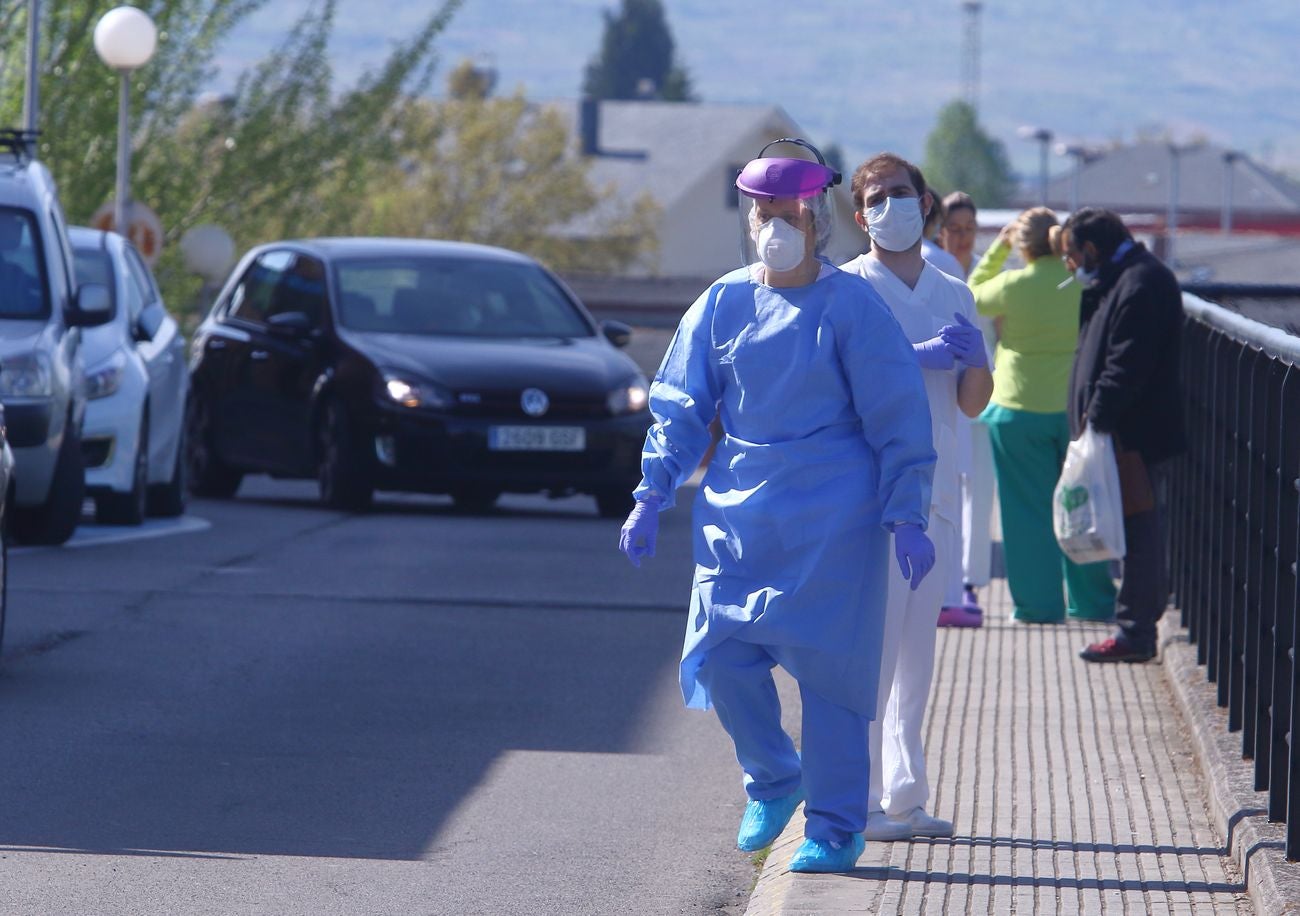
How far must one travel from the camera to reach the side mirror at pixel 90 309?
1309 centimetres

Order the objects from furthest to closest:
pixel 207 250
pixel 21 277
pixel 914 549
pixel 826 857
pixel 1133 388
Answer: pixel 207 250 → pixel 21 277 → pixel 1133 388 → pixel 826 857 → pixel 914 549

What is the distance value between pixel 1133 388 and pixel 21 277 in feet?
20.6

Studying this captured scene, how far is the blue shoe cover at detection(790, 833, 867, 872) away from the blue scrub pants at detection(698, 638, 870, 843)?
0.06ft

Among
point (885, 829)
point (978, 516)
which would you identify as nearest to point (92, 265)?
point (978, 516)

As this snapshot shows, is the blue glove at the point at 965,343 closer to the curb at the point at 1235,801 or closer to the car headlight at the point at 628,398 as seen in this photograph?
the curb at the point at 1235,801

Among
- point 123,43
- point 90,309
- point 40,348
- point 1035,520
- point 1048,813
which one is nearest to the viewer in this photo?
point 1048,813

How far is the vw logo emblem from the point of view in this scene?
15.8m

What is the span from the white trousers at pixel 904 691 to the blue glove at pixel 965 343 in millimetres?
478

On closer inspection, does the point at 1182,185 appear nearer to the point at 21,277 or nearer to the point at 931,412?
the point at 21,277

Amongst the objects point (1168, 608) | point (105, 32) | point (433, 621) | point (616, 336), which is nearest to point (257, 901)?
point (433, 621)

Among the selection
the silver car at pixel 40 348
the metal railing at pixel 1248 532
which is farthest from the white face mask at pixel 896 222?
the silver car at pixel 40 348

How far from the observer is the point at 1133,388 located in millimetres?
9672

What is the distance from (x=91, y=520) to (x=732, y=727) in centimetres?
1005

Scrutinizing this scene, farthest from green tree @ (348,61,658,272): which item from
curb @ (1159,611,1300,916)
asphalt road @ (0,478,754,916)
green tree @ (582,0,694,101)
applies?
green tree @ (582,0,694,101)
